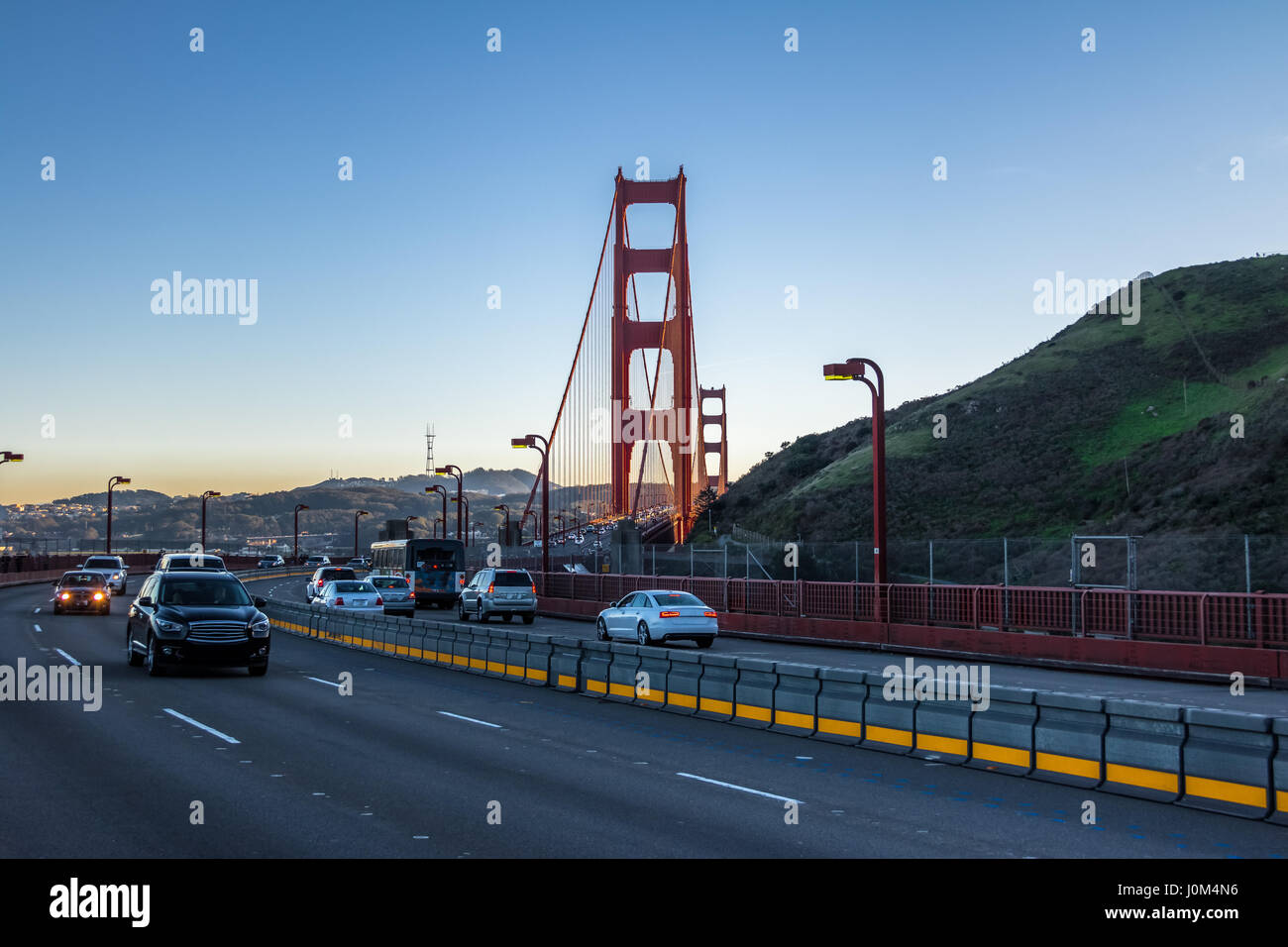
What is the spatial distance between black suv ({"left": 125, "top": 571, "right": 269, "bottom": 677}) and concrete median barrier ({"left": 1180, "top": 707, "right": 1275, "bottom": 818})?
14964mm

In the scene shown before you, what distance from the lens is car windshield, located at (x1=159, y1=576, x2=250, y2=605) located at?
20.5m

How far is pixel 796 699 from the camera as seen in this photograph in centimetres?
1474

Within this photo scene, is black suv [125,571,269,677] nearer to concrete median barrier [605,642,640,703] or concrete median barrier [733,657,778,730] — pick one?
concrete median barrier [605,642,640,703]

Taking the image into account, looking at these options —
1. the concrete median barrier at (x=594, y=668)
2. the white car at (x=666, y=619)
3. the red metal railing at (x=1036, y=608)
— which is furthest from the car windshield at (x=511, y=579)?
the concrete median barrier at (x=594, y=668)

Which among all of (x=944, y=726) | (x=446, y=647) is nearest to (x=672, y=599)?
(x=446, y=647)

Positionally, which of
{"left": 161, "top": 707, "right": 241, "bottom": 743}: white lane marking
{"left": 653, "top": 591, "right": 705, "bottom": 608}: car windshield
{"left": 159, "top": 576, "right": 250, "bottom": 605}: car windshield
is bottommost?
{"left": 161, "top": 707, "right": 241, "bottom": 743}: white lane marking

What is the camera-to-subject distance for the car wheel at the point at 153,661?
2009 cm

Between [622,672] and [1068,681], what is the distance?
27.5ft

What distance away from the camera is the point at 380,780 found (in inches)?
431

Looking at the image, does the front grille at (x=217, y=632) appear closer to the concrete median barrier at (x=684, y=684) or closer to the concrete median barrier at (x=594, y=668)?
→ the concrete median barrier at (x=594, y=668)

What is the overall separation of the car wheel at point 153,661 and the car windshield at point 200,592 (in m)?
0.66

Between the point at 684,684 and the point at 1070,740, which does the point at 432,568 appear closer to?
the point at 684,684

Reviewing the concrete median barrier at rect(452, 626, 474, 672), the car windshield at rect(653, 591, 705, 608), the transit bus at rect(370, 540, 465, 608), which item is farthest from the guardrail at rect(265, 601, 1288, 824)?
the transit bus at rect(370, 540, 465, 608)
